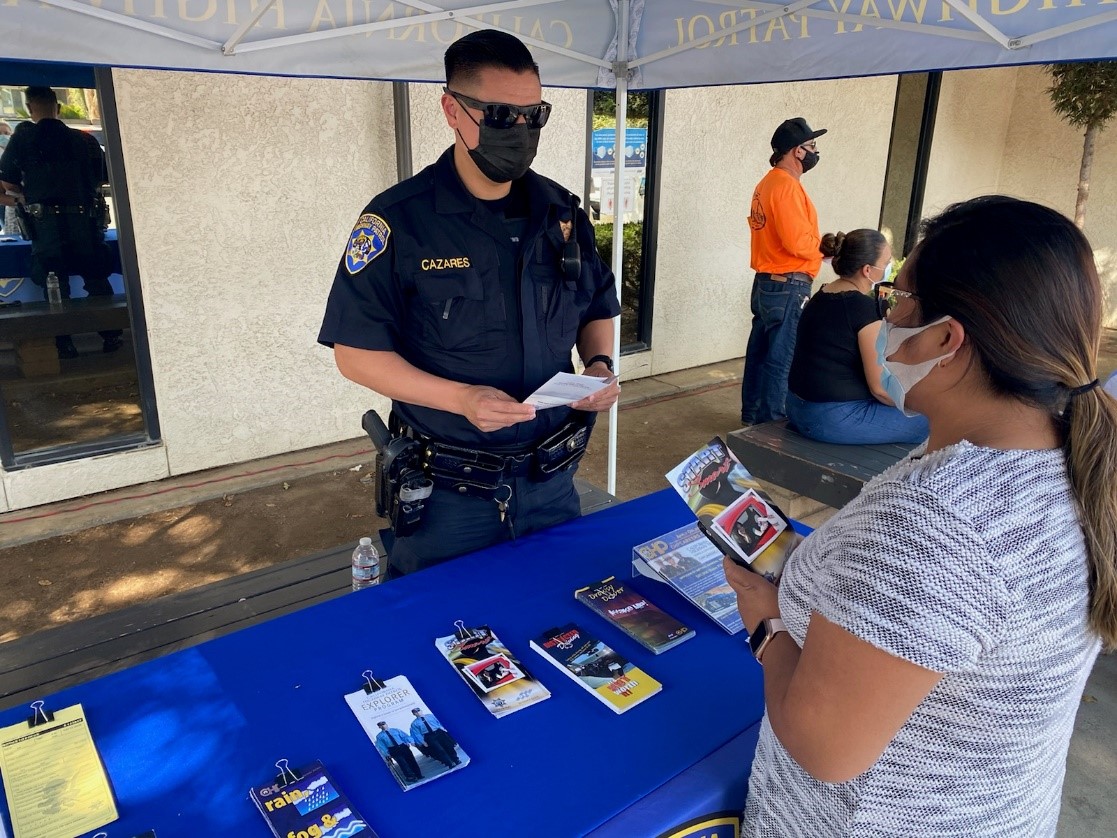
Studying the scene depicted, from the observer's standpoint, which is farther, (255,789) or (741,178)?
(741,178)

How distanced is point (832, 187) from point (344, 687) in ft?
22.8

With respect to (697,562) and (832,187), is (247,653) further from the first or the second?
A: (832,187)

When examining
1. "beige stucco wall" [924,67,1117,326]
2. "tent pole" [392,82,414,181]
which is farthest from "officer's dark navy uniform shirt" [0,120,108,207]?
"beige stucco wall" [924,67,1117,326]

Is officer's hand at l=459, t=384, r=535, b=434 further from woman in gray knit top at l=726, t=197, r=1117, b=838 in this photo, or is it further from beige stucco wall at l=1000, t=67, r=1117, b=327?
beige stucco wall at l=1000, t=67, r=1117, b=327

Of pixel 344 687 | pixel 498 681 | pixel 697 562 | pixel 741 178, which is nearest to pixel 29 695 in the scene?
pixel 344 687

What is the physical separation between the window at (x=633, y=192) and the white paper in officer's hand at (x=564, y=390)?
145 inches

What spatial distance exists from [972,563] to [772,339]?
417 cm

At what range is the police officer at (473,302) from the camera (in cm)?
195

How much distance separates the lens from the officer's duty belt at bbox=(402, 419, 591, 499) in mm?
2006

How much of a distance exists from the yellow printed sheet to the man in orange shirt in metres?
4.19

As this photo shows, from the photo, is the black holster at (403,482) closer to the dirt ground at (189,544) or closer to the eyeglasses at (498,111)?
the eyeglasses at (498,111)

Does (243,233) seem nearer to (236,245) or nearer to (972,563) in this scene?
(236,245)

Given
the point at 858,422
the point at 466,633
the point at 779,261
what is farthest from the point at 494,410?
the point at 779,261

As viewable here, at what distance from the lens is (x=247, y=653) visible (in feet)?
5.19
